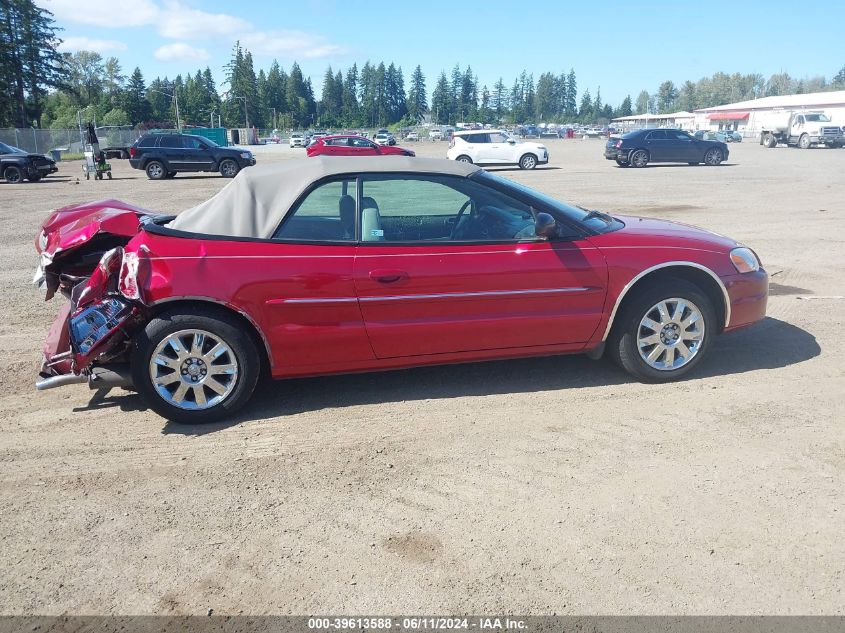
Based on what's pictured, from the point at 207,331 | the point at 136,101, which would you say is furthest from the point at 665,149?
the point at 136,101

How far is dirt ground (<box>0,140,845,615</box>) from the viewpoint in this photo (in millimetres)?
2768

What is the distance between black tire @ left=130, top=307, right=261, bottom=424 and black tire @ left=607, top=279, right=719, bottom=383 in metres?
2.48

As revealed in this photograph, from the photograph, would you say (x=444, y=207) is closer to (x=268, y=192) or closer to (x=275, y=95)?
(x=268, y=192)

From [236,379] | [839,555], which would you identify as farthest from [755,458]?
[236,379]

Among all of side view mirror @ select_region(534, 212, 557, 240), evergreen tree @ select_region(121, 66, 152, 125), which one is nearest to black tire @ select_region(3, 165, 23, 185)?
side view mirror @ select_region(534, 212, 557, 240)

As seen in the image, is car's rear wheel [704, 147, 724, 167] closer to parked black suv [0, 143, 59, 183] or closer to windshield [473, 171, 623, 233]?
parked black suv [0, 143, 59, 183]

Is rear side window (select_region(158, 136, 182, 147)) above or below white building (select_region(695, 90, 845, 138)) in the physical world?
below

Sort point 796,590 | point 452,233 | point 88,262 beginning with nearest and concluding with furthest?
1. point 796,590
2. point 452,233
3. point 88,262

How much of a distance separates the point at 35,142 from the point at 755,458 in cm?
5419

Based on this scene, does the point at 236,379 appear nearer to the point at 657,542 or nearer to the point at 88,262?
the point at 88,262

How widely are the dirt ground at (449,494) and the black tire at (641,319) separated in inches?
5.2

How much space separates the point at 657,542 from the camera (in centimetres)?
302

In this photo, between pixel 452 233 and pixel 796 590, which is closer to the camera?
pixel 796 590

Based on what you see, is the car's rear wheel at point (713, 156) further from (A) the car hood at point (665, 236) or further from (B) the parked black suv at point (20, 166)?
(B) the parked black suv at point (20, 166)
